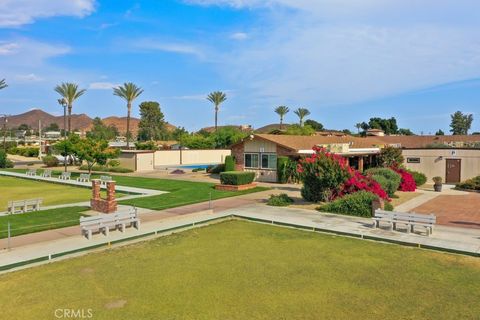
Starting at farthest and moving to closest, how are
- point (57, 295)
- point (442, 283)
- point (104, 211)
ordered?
point (104, 211), point (442, 283), point (57, 295)

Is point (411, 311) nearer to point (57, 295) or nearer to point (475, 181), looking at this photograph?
point (57, 295)

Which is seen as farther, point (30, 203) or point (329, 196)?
point (329, 196)

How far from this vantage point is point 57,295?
828 cm

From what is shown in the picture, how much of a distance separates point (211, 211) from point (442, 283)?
1051 cm

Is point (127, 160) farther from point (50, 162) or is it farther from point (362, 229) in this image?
point (362, 229)

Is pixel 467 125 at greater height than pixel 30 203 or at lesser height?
greater

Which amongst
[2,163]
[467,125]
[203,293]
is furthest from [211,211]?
[467,125]

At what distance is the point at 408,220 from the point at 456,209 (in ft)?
22.0

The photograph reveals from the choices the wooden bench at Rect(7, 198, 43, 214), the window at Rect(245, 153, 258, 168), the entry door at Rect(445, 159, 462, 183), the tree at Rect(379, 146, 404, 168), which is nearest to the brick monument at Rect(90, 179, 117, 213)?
the wooden bench at Rect(7, 198, 43, 214)

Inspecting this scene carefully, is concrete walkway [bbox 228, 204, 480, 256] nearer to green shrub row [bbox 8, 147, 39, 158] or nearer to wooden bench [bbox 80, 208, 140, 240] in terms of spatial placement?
wooden bench [bbox 80, 208, 140, 240]

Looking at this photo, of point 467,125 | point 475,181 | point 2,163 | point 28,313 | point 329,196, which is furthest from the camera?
point 467,125

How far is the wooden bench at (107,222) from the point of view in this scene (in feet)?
42.5

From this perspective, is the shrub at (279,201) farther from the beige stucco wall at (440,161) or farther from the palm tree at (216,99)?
the palm tree at (216,99)

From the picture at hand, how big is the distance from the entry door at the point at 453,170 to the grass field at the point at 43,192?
26.7 metres
